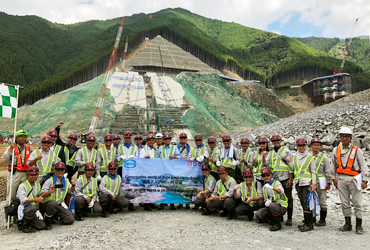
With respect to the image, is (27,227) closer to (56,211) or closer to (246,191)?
(56,211)

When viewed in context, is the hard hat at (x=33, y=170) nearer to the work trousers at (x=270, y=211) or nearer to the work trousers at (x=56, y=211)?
the work trousers at (x=56, y=211)

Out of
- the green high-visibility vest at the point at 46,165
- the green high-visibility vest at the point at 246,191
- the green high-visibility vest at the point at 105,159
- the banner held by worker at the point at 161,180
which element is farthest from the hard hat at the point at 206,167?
the green high-visibility vest at the point at 46,165

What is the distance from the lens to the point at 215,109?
122ft

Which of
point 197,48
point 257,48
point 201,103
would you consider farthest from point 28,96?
point 257,48

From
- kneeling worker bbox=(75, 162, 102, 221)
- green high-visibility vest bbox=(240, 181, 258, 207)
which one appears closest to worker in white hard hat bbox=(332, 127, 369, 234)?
green high-visibility vest bbox=(240, 181, 258, 207)

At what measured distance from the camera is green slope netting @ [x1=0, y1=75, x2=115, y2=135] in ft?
98.9

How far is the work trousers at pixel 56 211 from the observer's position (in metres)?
6.38

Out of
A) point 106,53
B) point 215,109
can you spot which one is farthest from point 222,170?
point 106,53

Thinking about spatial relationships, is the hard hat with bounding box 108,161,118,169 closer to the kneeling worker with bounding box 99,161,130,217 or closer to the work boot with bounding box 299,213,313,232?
the kneeling worker with bounding box 99,161,130,217

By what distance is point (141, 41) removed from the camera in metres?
67.3

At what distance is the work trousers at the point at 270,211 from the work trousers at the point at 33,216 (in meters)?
4.69

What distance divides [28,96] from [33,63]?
4559 centimetres

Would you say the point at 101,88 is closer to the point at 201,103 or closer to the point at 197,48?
the point at 201,103

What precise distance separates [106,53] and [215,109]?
3281cm
